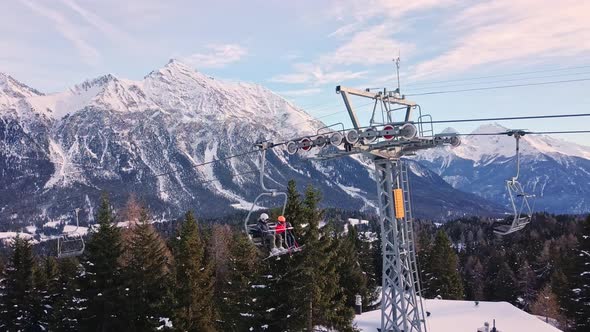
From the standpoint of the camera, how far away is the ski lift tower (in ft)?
75.6

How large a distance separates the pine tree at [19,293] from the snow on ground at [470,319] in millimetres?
32879

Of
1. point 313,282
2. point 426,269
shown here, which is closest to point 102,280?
point 313,282

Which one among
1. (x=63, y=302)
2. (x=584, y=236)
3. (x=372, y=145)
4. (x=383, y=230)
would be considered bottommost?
(x=63, y=302)

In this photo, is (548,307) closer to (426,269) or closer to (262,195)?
(426,269)

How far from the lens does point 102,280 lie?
3869 cm

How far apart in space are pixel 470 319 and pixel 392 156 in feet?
72.8

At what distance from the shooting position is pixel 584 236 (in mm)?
43594

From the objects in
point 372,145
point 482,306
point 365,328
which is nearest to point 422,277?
point 482,306

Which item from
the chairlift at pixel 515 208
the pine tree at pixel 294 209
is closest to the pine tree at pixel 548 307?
the pine tree at pixel 294 209

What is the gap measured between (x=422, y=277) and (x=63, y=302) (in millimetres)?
53941

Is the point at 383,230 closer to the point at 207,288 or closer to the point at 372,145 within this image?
the point at 372,145

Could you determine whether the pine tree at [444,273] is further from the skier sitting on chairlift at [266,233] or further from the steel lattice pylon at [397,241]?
the skier sitting on chairlift at [266,233]

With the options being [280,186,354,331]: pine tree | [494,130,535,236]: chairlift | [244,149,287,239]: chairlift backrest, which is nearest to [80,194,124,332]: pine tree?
[280,186,354,331]: pine tree

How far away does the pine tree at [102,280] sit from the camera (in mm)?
38281
